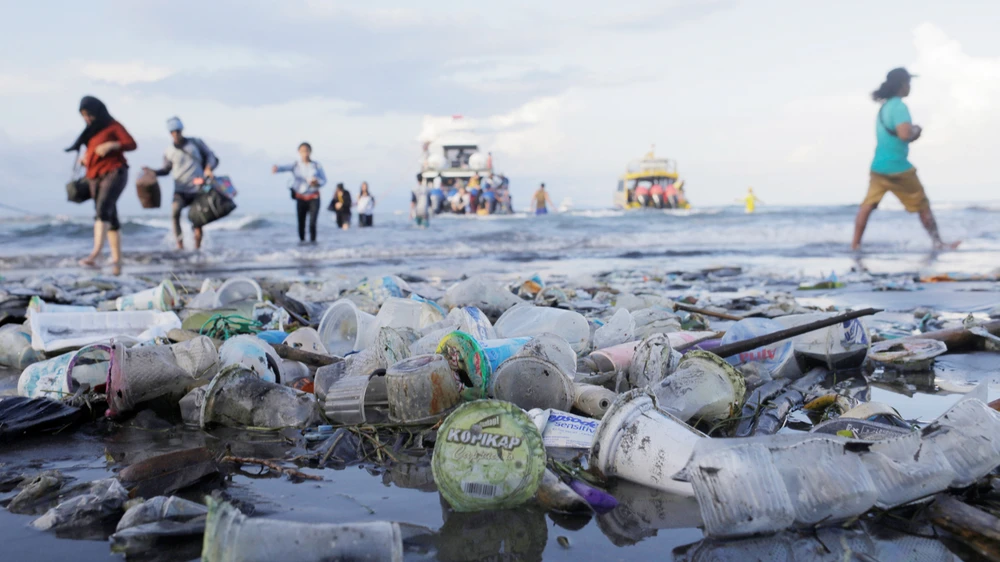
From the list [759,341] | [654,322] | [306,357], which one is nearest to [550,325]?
[654,322]

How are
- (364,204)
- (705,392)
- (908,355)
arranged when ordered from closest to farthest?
(705,392), (908,355), (364,204)

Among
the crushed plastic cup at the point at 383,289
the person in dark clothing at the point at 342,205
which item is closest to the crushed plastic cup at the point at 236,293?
the crushed plastic cup at the point at 383,289

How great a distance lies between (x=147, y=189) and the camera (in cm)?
847

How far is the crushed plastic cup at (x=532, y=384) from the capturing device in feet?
6.80

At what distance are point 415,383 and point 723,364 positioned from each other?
88cm

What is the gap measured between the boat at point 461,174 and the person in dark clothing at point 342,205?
47.9 feet

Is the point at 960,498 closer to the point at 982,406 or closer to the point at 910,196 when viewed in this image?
the point at 982,406

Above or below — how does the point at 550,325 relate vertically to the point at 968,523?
above

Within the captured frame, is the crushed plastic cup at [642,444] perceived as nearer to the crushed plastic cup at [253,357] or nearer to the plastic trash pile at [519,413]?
the plastic trash pile at [519,413]

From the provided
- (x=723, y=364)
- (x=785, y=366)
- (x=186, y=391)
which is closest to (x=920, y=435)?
(x=723, y=364)

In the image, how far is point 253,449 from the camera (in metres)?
1.99

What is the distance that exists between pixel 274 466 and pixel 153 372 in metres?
0.75

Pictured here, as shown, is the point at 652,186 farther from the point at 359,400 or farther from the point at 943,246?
the point at 359,400

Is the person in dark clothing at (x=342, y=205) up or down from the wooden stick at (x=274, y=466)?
up
